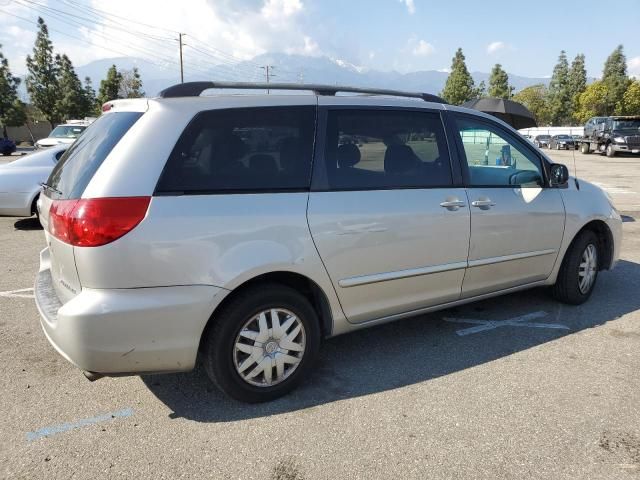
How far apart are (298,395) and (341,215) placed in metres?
1.16

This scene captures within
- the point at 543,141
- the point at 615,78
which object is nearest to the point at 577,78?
the point at 615,78

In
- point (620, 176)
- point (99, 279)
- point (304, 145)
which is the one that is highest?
point (304, 145)

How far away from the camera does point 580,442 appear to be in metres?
2.67

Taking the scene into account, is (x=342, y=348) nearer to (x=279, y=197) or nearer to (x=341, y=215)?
(x=341, y=215)

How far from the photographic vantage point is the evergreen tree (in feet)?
163

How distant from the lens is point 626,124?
27.7m

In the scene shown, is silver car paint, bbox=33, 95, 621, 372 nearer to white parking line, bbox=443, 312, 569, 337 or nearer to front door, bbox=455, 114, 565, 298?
front door, bbox=455, 114, 565, 298

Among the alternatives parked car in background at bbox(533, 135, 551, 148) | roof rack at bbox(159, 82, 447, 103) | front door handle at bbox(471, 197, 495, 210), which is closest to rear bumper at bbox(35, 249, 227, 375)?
roof rack at bbox(159, 82, 447, 103)

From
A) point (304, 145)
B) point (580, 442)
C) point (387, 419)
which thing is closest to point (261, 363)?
point (387, 419)

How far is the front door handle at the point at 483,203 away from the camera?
12.2 ft

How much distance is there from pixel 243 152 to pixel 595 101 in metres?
67.5

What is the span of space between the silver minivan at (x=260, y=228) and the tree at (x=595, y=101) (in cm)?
6562

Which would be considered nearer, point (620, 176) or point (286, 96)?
point (286, 96)

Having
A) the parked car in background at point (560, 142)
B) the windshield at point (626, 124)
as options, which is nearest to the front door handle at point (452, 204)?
the windshield at point (626, 124)
